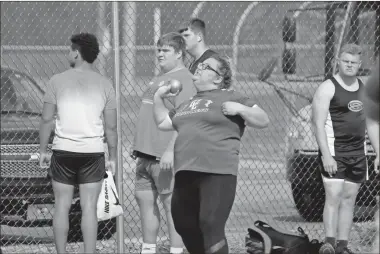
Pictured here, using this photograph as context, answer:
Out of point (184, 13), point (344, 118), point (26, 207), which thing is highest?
point (184, 13)

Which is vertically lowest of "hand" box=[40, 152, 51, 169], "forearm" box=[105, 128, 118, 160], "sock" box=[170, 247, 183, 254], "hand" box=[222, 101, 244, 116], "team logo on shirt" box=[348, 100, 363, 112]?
"sock" box=[170, 247, 183, 254]

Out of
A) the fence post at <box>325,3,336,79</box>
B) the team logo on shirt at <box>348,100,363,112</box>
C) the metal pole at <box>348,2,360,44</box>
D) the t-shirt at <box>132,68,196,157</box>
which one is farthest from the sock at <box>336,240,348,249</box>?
the metal pole at <box>348,2,360,44</box>

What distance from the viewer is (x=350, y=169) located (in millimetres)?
8406

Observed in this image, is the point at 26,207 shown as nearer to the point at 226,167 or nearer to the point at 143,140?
the point at 143,140

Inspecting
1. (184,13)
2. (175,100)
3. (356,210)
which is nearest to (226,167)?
(175,100)

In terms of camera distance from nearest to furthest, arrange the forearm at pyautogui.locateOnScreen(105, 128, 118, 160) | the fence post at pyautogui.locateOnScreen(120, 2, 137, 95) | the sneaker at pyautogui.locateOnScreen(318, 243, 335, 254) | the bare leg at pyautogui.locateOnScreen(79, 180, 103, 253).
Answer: the bare leg at pyautogui.locateOnScreen(79, 180, 103, 253) → the forearm at pyautogui.locateOnScreen(105, 128, 118, 160) → the sneaker at pyautogui.locateOnScreen(318, 243, 335, 254) → the fence post at pyautogui.locateOnScreen(120, 2, 137, 95)

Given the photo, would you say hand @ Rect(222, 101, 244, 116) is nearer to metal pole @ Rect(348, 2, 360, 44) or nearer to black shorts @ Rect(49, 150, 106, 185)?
black shorts @ Rect(49, 150, 106, 185)

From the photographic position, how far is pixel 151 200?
26.1 ft

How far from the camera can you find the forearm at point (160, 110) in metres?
7.09

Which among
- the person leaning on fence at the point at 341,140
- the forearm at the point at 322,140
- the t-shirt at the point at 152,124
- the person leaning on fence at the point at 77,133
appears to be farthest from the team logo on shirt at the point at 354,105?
the person leaning on fence at the point at 77,133

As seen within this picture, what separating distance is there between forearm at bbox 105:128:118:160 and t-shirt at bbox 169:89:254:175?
3.65ft

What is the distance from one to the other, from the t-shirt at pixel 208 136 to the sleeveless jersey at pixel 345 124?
181 centimetres

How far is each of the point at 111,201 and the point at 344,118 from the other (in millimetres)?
2126

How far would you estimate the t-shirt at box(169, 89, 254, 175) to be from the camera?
21.5 ft
